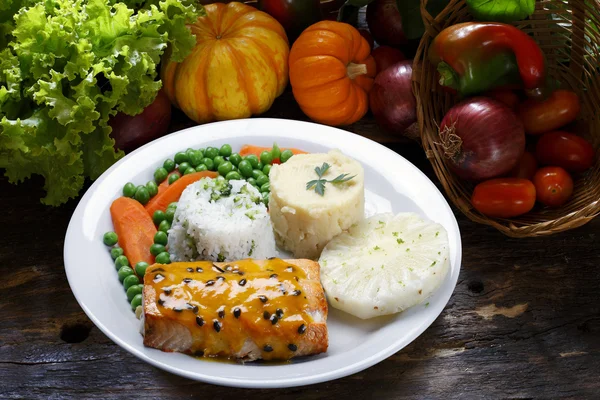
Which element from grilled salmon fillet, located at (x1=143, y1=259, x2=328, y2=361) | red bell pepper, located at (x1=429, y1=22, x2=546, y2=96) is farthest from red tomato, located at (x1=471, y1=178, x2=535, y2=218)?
grilled salmon fillet, located at (x1=143, y1=259, x2=328, y2=361)

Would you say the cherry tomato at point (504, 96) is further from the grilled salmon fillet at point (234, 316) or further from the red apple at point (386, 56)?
the grilled salmon fillet at point (234, 316)

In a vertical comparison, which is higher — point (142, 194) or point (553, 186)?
point (142, 194)

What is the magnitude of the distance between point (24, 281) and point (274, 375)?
1.34m

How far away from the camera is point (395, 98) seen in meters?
3.37

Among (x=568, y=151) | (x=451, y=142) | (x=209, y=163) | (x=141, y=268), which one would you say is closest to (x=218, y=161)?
(x=209, y=163)

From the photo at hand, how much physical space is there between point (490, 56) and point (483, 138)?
37cm

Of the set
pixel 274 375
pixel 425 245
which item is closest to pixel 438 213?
pixel 425 245

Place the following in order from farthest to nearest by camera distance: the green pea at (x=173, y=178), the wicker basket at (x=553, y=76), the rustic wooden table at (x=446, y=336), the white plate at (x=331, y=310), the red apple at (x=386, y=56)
Answer: the red apple at (x=386, y=56), the green pea at (x=173, y=178), the wicker basket at (x=553, y=76), the rustic wooden table at (x=446, y=336), the white plate at (x=331, y=310)

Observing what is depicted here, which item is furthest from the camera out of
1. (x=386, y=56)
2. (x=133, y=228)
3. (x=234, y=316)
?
(x=386, y=56)

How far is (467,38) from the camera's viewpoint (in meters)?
2.86

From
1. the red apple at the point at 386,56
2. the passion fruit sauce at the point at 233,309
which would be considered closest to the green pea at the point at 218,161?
the passion fruit sauce at the point at 233,309

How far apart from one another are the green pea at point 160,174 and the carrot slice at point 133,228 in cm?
21

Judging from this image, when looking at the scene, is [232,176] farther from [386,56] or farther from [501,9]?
[501,9]

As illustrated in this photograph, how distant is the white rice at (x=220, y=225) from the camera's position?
102 inches
